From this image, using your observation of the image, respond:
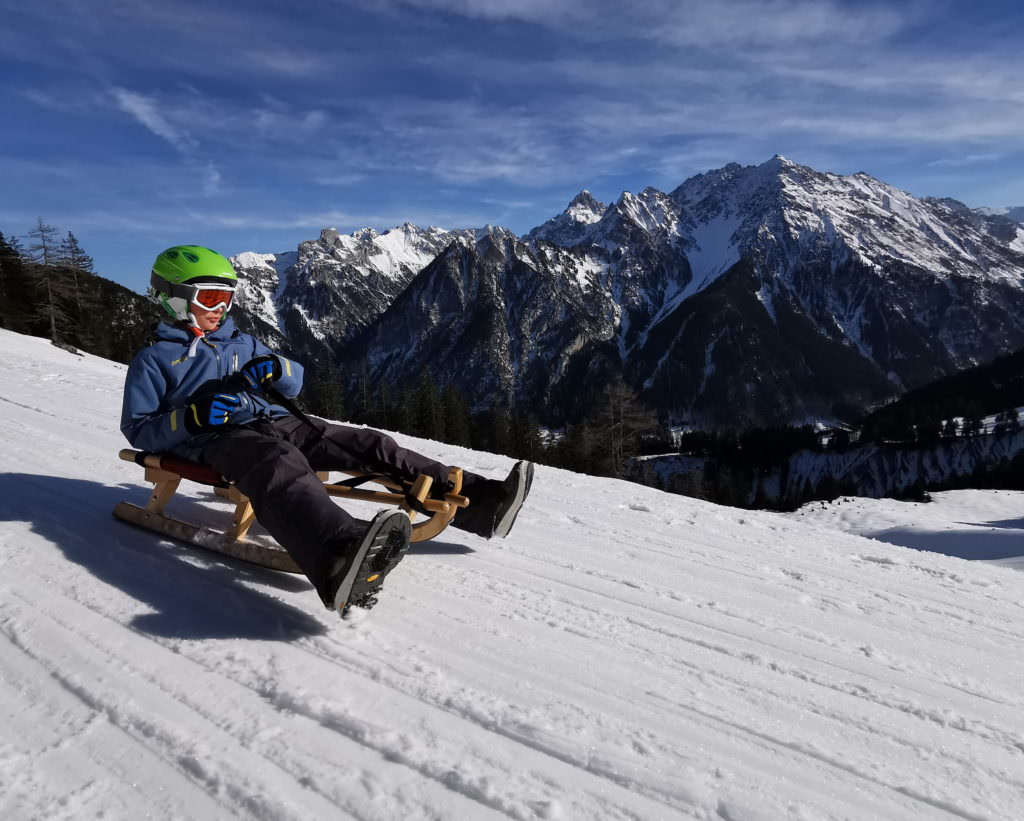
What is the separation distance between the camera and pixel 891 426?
134250 millimetres

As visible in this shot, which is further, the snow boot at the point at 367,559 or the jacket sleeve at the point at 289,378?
the jacket sleeve at the point at 289,378

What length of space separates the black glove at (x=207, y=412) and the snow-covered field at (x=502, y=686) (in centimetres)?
83

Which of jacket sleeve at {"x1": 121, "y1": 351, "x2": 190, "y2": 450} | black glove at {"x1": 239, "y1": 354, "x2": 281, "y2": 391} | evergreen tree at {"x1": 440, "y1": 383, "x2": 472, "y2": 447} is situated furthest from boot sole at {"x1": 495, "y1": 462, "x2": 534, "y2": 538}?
evergreen tree at {"x1": 440, "y1": 383, "x2": 472, "y2": 447}

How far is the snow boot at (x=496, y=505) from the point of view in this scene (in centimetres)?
400

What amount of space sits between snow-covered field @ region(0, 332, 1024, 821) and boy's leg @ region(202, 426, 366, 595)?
404 millimetres

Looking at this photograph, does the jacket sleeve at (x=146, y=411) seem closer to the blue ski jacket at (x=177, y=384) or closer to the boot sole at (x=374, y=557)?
the blue ski jacket at (x=177, y=384)

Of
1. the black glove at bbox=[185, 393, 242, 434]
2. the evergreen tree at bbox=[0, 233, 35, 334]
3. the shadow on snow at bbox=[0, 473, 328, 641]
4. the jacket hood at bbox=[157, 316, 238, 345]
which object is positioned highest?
the evergreen tree at bbox=[0, 233, 35, 334]

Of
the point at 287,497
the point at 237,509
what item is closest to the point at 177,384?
the point at 237,509

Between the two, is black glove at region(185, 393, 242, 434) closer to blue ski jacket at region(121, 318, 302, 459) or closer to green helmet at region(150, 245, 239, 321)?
blue ski jacket at region(121, 318, 302, 459)

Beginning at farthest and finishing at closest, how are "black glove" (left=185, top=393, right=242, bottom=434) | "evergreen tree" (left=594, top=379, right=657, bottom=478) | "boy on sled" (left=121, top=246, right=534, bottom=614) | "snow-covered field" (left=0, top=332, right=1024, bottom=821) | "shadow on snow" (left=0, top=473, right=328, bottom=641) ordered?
1. "evergreen tree" (left=594, top=379, right=657, bottom=478)
2. "black glove" (left=185, top=393, right=242, bottom=434)
3. "shadow on snow" (left=0, top=473, right=328, bottom=641)
4. "boy on sled" (left=121, top=246, right=534, bottom=614)
5. "snow-covered field" (left=0, top=332, right=1024, bottom=821)

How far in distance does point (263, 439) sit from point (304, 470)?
36 cm

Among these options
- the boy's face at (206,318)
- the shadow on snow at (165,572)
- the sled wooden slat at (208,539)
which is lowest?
the shadow on snow at (165,572)

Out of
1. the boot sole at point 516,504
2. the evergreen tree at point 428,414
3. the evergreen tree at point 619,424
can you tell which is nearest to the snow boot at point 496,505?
the boot sole at point 516,504

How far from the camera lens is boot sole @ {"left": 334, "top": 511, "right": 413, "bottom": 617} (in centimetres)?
264
